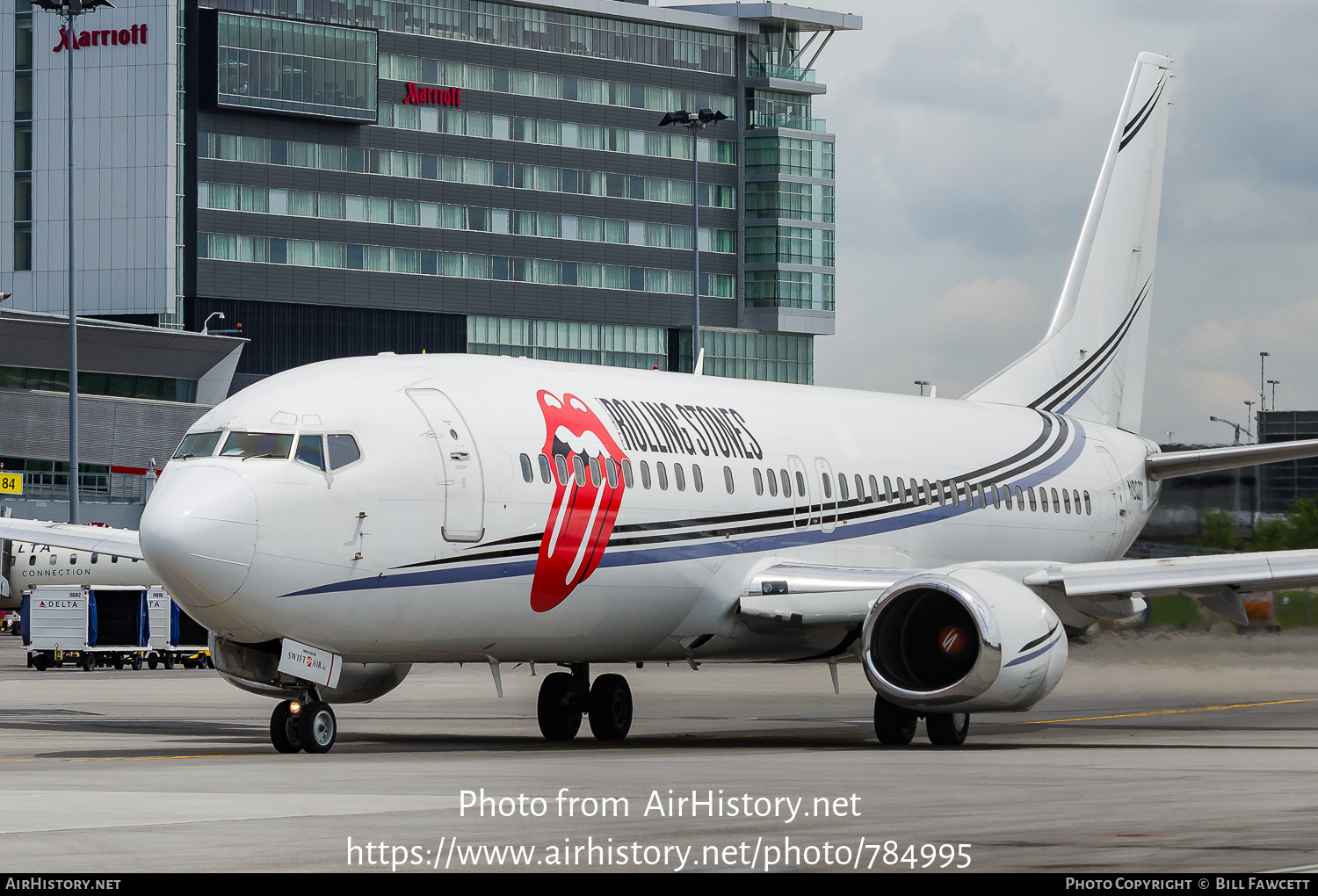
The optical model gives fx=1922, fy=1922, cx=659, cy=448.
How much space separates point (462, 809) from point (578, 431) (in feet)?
28.8

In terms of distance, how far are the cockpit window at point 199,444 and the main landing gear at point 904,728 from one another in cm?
815

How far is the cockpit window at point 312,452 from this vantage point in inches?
742

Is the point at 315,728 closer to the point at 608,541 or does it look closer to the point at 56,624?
the point at 608,541

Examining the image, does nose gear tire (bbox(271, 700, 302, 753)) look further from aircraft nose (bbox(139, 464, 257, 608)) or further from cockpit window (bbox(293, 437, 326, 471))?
cockpit window (bbox(293, 437, 326, 471))

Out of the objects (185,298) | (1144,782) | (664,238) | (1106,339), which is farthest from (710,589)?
(664,238)

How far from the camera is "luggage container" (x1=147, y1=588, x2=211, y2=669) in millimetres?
50344

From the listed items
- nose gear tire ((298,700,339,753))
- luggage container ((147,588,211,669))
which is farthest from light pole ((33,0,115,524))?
nose gear tire ((298,700,339,753))

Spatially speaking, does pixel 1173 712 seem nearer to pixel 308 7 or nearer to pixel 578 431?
pixel 578 431

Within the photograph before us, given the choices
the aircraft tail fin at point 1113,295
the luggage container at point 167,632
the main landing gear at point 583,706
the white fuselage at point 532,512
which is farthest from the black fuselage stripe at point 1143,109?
the luggage container at point 167,632

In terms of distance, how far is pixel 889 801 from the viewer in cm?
1392

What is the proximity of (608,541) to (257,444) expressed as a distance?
4231 mm

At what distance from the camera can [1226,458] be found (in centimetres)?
2891

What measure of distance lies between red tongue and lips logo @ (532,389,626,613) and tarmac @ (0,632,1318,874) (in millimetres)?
1909

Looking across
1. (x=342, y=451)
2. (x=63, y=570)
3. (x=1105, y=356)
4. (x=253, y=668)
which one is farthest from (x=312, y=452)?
(x=63, y=570)
